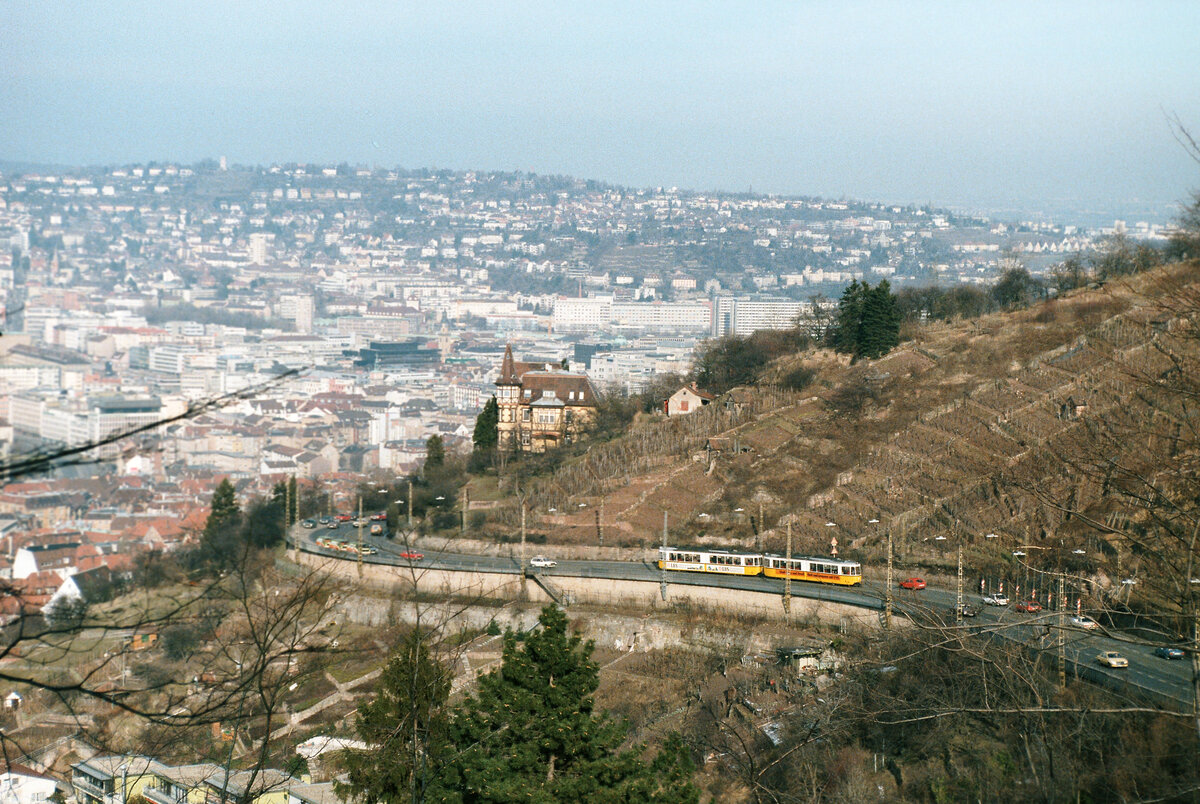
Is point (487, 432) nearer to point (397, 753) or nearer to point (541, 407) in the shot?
point (541, 407)

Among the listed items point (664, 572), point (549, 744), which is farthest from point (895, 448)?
point (549, 744)

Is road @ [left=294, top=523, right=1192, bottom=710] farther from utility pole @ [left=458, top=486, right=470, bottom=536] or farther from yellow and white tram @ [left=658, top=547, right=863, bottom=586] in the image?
utility pole @ [left=458, top=486, right=470, bottom=536]

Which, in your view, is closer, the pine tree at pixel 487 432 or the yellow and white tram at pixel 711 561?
the yellow and white tram at pixel 711 561

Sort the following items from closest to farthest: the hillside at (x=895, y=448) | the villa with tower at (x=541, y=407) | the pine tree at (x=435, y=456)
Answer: the hillside at (x=895, y=448) < the pine tree at (x=435, y=456) < the villa with tower at (x=541, y=407)

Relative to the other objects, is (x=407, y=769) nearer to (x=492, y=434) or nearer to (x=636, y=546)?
(x=636, y=546)

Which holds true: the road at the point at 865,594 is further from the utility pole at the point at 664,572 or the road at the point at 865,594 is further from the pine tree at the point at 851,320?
the pine tree at the point at 851,320

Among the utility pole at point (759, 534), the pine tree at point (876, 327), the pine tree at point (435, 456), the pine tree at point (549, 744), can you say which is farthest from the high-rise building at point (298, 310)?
the pine tree at point (549, 744)
